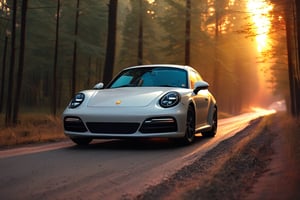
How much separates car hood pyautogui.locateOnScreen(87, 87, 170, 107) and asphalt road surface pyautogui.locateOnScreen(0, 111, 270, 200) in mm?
756

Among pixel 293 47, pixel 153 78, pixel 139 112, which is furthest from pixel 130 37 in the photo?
pixel 139 112

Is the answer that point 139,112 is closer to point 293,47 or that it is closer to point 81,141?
point 81,141

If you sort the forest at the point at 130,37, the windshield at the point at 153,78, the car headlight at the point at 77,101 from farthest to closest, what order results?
the forest at the point at 130,37 < the windshield at the point at 153,78 < the car headlight at the point at 77,101

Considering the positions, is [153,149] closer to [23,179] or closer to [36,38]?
[23,179]

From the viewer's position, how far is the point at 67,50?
34969 millimetres

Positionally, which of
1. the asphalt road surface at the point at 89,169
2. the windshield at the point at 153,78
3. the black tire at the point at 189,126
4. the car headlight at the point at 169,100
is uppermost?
the windshield at the point at 153,78

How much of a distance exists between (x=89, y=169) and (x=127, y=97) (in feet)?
7.55

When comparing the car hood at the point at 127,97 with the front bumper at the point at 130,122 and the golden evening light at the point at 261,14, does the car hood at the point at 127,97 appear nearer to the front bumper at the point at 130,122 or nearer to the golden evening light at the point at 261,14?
the front bumper at the point at 130,122

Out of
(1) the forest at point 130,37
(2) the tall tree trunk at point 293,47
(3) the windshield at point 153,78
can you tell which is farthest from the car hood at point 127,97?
(1) the forest at point 130,37

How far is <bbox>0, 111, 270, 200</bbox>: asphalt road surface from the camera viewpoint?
13.0 feet

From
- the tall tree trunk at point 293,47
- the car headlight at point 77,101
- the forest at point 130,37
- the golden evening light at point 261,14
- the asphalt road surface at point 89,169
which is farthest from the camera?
the forest at point 130,37

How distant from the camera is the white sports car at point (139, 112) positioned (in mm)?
6840

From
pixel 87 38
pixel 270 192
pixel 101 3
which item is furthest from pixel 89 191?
pixel 87 38

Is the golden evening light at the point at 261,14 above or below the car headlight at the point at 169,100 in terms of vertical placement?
above
